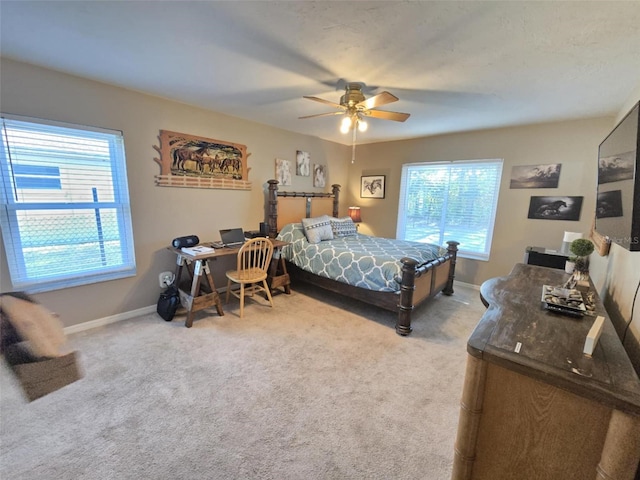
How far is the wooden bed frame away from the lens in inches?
Answer: 105

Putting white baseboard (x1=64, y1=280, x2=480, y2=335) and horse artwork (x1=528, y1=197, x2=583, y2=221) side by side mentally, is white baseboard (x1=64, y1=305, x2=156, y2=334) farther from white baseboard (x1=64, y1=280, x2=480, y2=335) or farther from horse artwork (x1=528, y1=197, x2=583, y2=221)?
horse artwork (x1=528, y1=197, x2=583, y2=221)

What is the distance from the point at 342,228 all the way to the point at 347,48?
8.99ft

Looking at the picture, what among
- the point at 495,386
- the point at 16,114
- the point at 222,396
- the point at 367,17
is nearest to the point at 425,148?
the point at 367,17

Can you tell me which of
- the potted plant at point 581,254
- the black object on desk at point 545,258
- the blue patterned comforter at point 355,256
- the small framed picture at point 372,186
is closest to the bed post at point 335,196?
Answer: the small framed picture at point 372,186

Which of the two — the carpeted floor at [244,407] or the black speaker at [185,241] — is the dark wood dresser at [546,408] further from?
the black speaker at [185,241]

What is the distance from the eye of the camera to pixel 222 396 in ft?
6.01

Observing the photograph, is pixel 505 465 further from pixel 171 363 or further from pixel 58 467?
pixel 171 363

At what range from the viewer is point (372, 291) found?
2.96 meters

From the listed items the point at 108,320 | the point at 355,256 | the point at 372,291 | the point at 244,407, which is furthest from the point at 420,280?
the point at 108,320

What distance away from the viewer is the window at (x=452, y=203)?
3867mm

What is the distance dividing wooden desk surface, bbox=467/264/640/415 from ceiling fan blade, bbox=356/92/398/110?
1606mm

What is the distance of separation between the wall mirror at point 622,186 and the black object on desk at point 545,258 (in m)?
1.61

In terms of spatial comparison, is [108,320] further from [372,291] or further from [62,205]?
[372,291]

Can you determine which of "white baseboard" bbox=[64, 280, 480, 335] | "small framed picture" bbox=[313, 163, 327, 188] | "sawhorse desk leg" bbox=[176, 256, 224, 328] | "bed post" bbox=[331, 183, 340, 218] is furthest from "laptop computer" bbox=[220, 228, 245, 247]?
"bed post" bbox=[331, 183, 340, 218]
